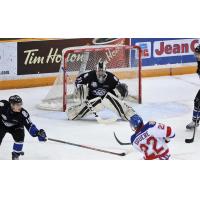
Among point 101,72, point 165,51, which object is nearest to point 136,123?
point 101,72

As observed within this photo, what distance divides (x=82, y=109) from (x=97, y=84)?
0.22 m

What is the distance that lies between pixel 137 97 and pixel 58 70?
696mm

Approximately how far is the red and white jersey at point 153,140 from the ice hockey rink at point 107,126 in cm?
16

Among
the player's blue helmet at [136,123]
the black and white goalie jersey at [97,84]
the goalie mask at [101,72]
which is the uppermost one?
the goalie mask at [101,72]

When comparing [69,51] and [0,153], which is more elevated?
[69,51]

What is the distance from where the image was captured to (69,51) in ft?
25.3

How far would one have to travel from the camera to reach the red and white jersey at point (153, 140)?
6570 mm

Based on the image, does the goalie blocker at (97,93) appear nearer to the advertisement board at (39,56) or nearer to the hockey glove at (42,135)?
the advertisement board at (39,56)

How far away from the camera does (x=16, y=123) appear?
6.73m

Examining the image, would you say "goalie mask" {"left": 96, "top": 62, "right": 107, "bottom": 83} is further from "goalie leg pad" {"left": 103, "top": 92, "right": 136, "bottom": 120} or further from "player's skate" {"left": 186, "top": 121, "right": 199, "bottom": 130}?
"player's skate" {"left": 186, "top": 121, "right": 199, "bottom": 130}

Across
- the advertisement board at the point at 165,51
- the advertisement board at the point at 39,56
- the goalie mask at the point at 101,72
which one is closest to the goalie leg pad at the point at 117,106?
the goalie mask at the point at 101,72

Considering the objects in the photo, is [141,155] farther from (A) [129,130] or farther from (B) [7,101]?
(B) [7,101]
